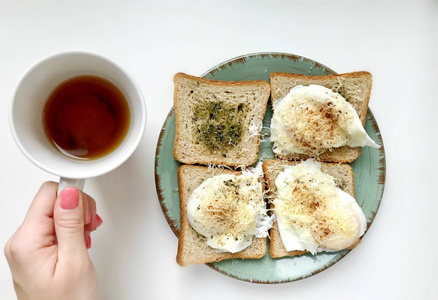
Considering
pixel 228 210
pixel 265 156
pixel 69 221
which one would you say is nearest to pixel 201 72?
pixel 265 156

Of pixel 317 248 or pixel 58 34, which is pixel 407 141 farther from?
pixel 58 34

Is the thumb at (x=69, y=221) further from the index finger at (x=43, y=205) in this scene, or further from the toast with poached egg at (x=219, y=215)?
the toast with poached egg at (x=219, y=215)

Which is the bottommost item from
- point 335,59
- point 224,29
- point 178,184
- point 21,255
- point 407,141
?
point 21,255

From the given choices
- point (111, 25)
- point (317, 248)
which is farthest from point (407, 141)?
point (111, 25)

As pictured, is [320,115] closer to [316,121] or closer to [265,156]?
[316,121]

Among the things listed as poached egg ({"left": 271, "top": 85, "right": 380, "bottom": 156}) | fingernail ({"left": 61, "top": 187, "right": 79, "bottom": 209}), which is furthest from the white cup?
poached egg ({"left": 271, "top": 85, "right": 380, "bottom": 156})

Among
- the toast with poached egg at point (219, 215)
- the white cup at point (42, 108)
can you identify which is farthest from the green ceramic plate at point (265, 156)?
the white cup at point (42, 108)

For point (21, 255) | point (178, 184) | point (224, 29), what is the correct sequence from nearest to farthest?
point (21, 255) → point (178, 184) → point (224, 29)

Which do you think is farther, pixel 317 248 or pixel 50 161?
pixel 317 248
